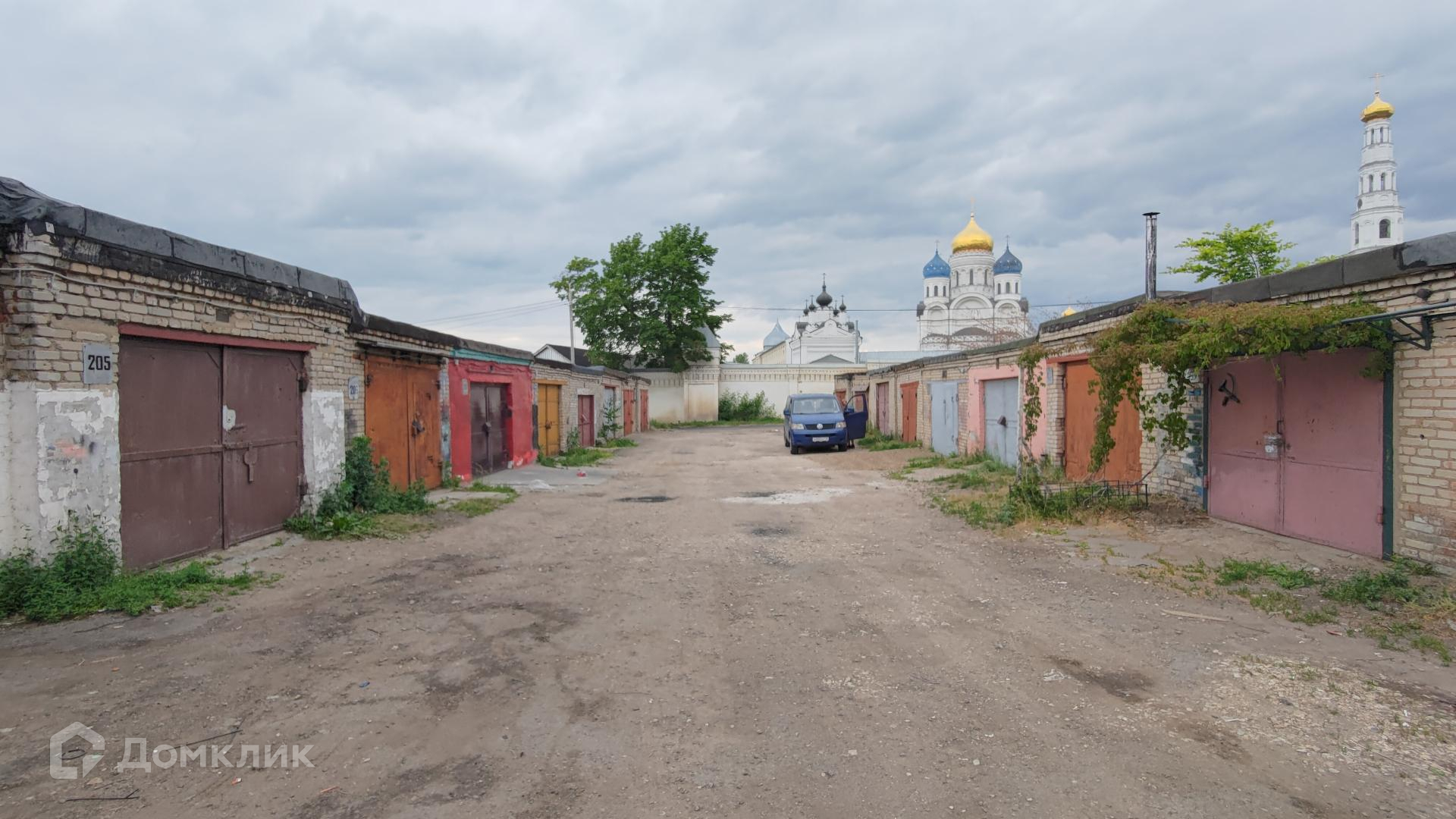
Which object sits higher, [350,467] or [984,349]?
[984,349]

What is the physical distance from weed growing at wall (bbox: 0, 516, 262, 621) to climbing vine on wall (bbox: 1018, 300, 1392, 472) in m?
8.73

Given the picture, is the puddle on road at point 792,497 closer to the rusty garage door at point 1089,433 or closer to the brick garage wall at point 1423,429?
the rusty garage door at point 1089,433

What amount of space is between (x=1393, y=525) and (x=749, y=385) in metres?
36.7

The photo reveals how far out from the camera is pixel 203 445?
6.78 meters

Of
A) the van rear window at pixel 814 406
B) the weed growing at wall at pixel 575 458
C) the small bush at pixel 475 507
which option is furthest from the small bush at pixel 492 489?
the van rear window at pixel 814 406

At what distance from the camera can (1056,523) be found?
8453 mm

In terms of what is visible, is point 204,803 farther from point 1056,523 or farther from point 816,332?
point 816,332

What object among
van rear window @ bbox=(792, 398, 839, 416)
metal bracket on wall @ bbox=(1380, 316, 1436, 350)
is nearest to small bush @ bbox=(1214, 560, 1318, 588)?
metal bracket on wall @ bbox=(1380, 316, 1436, 350)

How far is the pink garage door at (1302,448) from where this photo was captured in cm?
631

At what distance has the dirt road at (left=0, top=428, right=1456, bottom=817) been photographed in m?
2.89

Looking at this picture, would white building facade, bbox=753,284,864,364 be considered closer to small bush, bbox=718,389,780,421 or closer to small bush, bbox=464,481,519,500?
small bush, bbox=718,389,780,421

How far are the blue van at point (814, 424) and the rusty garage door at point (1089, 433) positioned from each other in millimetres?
9000

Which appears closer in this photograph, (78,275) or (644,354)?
(78,275)

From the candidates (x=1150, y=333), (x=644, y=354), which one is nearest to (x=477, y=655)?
(x=1150, y=333)
